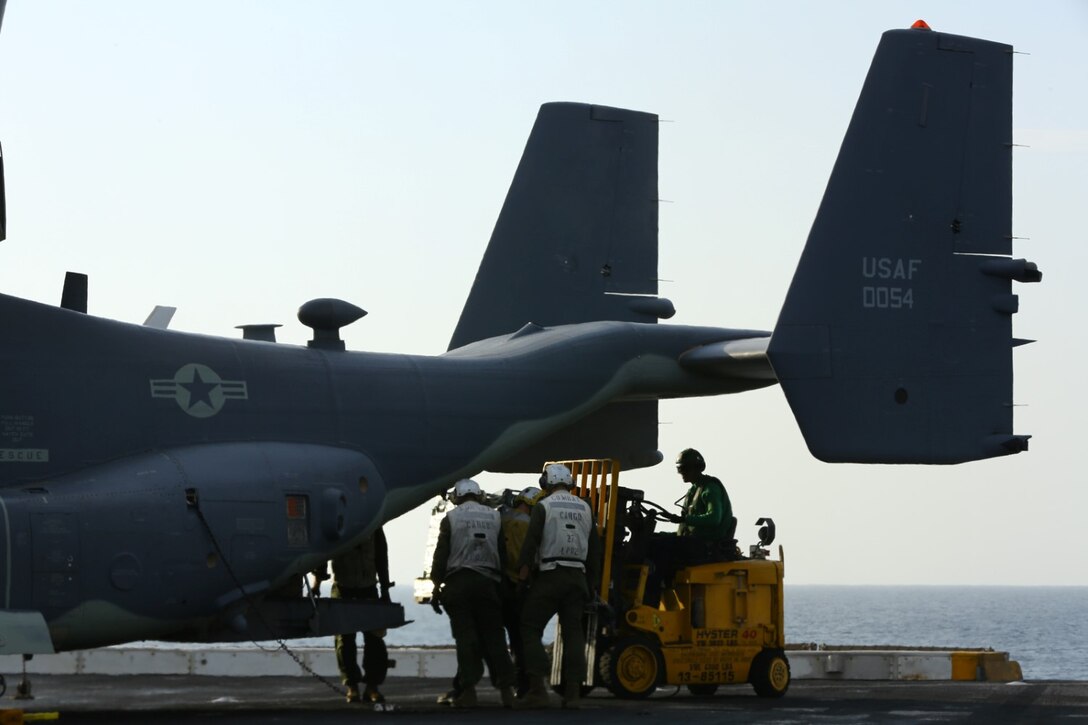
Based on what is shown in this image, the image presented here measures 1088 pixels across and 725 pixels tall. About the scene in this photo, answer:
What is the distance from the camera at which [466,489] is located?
45.3 feet

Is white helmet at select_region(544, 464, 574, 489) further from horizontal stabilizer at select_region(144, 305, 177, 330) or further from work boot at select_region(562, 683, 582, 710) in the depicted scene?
horizontal stabilizer at select_region(144, 305, 177, 330)

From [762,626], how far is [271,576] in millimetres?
4674

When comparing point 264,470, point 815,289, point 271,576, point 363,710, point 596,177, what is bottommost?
point 363,710

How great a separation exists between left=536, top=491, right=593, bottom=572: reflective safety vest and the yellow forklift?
959 mm

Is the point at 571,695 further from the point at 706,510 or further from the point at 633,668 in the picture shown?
the point at 706,510

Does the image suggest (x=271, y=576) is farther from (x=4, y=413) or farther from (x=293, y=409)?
(x=4, y=413)

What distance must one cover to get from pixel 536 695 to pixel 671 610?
6.31 ft

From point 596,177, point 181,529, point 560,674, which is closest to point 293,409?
point 181,529

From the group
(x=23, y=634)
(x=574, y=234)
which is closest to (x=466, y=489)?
(x=23, y=634)

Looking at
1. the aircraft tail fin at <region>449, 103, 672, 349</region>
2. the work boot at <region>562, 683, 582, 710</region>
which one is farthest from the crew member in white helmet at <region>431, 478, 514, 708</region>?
the aircraft tail fin at <region>449, 103, 672, 349</region>

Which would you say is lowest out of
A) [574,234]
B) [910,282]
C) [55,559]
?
[55,559]

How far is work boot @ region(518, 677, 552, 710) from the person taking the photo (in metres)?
13.2

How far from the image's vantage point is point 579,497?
1432 cm

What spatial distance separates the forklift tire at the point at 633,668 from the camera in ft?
46.5
